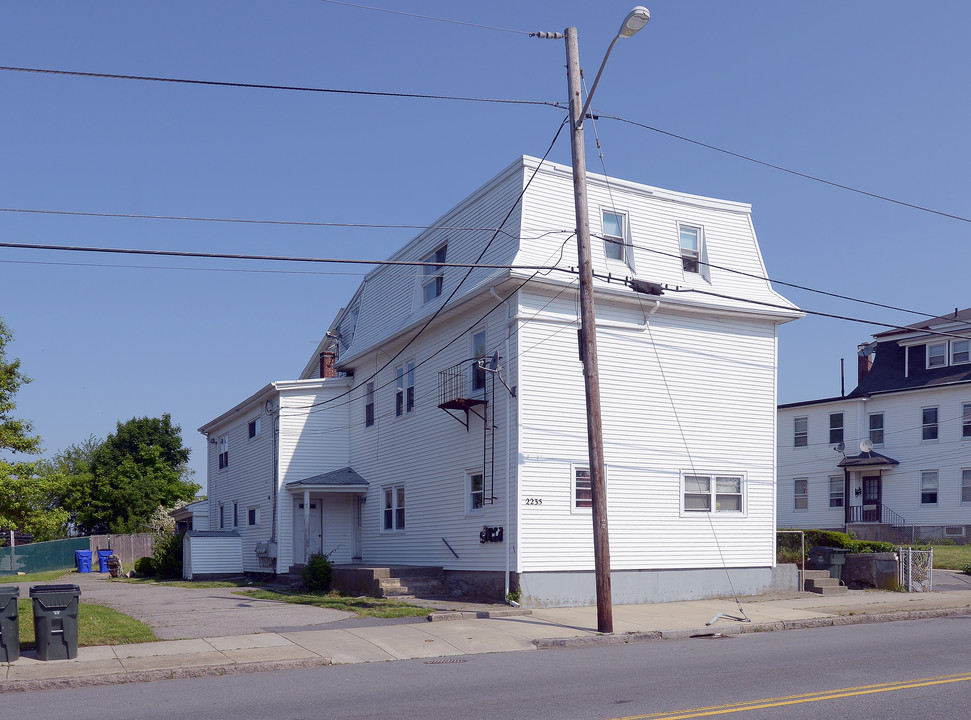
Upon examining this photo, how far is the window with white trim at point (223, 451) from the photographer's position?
35594 millimetres

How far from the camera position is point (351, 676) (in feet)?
38.0

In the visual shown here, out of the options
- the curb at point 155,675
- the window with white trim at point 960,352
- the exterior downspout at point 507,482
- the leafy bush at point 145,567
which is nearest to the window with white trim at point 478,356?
the exterior downspout at point 507,482

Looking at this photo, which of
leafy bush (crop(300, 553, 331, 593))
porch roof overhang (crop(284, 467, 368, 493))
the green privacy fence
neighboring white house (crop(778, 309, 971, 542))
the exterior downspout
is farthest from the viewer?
the green privacy fence

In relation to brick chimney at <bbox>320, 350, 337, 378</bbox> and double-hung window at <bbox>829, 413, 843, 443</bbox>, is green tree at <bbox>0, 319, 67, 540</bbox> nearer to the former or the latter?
brick chimney at <bbox>320, 350, 337, 378</bbox>

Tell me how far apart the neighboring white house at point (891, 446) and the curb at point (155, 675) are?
32470 millimetres

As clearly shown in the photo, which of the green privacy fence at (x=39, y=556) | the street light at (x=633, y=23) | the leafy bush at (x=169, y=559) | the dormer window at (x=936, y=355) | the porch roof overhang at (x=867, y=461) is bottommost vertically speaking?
the green privacy fence at (x=39, y=556)

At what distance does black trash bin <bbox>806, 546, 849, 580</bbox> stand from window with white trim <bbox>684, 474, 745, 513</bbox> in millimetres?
3369

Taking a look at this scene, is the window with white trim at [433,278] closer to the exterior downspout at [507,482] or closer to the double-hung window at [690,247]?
the exterior downspout at [507,482]

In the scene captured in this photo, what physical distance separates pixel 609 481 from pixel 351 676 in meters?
10.1

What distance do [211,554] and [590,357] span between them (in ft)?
63.8

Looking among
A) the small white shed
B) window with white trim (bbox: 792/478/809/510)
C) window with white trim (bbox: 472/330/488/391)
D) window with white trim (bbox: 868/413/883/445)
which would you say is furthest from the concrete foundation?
window with white trim (bbox: 792/478/809/510)

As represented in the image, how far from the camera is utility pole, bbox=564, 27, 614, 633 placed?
1526cm

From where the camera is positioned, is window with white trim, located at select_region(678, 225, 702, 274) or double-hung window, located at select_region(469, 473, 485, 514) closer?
double-hung window, located at select_region(469, 473, 485, 514)

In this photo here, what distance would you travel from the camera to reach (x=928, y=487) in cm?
3919
